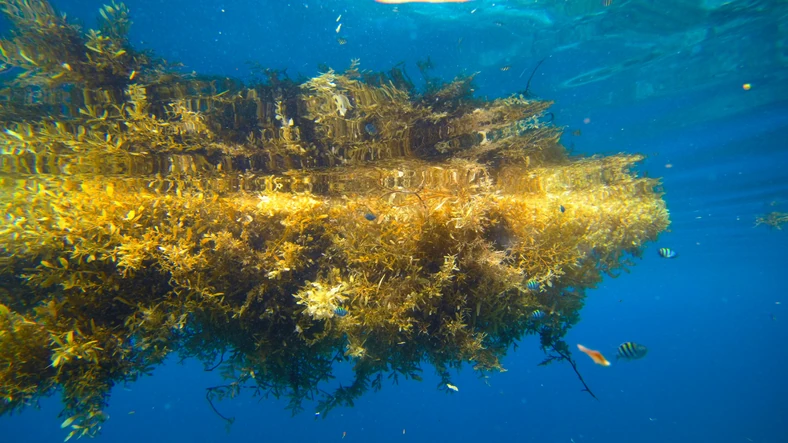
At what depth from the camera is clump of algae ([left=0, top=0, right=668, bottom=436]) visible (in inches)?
200

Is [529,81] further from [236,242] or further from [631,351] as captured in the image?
[236,242]

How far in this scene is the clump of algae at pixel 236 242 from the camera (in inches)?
200

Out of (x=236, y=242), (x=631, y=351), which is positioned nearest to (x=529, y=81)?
(x=631, y=351)

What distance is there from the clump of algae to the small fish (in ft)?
5.60

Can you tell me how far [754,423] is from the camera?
44.4 m

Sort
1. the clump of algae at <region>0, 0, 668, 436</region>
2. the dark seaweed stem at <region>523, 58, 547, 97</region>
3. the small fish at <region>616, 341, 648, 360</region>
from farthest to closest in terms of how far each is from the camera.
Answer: the dark seaweed stem at <region>523, 58, 547, 97</region>, the small fish at <region>616, 341, 648, 360</region>, the clump of algae at <region>0, 0, 668, 436</region>

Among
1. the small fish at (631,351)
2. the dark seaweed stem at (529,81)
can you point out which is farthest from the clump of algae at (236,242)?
the small fish at (631,351)

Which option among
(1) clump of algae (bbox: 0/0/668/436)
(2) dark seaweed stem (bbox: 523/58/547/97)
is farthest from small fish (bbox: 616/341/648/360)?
(2) dark seaweed stem (bbox: 523/58/547/97)

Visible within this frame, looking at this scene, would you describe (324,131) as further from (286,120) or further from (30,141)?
(30,141)

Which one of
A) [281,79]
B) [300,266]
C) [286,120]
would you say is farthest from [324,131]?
[300,266]

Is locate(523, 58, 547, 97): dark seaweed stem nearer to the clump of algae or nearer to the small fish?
the clump of algae

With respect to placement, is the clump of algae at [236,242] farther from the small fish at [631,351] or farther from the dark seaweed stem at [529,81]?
the small fish at [631,351]

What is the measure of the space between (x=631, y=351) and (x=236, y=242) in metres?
8.81

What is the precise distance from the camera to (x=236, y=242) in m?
5.68
